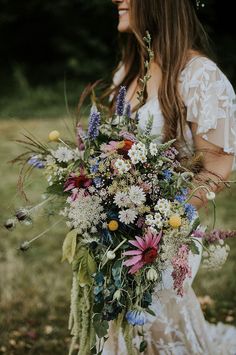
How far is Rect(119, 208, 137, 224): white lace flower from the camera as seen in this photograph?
212cm

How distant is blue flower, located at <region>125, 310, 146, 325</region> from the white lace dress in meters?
0.23

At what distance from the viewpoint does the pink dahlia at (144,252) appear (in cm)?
210

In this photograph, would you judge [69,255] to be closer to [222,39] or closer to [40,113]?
[40,113]

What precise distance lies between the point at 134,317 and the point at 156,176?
499 mm

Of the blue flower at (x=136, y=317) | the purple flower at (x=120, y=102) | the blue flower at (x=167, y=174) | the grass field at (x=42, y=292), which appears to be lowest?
the grass field at (x=42, y=292)

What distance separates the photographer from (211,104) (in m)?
2.60

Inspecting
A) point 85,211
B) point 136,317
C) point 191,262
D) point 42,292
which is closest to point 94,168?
point 85,211

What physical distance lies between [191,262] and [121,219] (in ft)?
2.65

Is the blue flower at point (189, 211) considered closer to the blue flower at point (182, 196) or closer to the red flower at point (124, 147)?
the blue flower at point (182, 196)

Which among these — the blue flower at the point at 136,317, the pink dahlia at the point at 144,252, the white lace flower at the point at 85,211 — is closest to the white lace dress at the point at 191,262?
→ the blue flower at the point at 136,317

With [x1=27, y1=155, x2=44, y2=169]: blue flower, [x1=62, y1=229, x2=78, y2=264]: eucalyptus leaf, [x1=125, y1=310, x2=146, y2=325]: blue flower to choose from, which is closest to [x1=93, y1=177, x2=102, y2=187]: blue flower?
[x1=62, y1=229, x2=78, y2=264]: eucalyptus leaf

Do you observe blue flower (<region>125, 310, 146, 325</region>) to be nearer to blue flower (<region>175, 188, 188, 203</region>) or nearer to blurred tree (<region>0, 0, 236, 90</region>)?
blue flower (<region>175, 188, 188, 203</region>)

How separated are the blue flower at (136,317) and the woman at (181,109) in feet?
1.39

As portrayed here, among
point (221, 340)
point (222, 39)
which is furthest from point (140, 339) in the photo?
point (222, 39)
